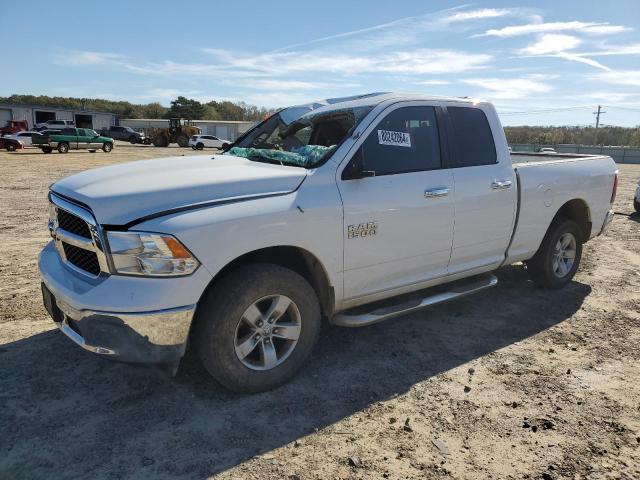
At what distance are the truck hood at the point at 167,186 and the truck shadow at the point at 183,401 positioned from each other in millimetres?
1235

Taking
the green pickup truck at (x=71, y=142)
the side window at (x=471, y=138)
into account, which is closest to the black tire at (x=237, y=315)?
the side window at (x=471, y=138)

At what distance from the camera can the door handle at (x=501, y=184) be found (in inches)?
175

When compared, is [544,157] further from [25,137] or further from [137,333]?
[25,137]

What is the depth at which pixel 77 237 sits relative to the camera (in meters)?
3.14

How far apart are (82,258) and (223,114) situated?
4527 inches

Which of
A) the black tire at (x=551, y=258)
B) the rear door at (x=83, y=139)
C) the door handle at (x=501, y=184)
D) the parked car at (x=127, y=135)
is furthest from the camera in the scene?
the parked car at (x=127, y=135)

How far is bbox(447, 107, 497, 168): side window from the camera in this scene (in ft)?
14.2

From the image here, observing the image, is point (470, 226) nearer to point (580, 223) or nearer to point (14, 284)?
point (580, 223)

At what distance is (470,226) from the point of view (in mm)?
4301

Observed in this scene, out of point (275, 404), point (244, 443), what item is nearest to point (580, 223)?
point (275, 404)

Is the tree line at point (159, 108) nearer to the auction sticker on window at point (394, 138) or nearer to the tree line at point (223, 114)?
the tree line at point (223, 114)

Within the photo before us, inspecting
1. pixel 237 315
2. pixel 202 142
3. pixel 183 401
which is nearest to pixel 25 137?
pixel 202 142

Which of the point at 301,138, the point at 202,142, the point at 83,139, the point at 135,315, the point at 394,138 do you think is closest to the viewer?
the point at 135,315

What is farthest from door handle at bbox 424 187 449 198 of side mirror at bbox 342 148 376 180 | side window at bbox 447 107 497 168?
side mirror at bbox 342 148 376 180
